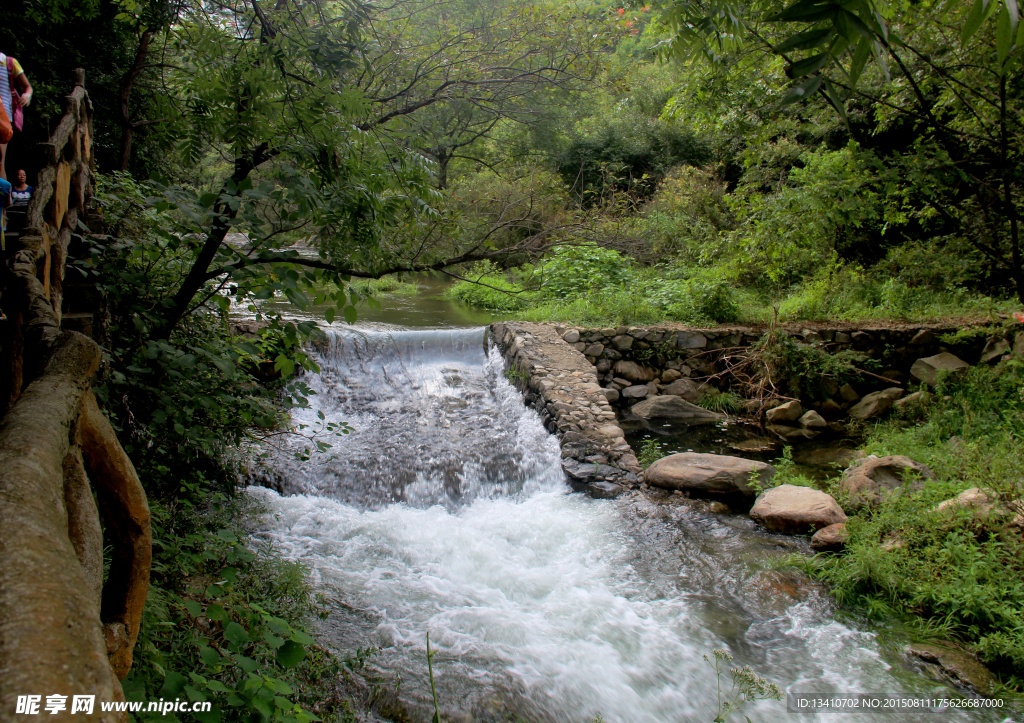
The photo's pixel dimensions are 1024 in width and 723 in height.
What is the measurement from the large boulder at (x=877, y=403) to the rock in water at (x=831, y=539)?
11.6ft

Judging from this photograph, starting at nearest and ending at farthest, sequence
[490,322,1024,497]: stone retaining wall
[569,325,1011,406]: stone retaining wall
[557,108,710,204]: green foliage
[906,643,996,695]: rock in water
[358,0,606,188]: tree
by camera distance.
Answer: [906,643,996,695]: rock in water < [358,0,606,188]: tree < [490,322,1024,497]: stone retaining wall < [569,325,1011,406]: stone retaining wall < [557,108,710,204]: green foliage

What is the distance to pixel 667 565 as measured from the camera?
4758 millimetres

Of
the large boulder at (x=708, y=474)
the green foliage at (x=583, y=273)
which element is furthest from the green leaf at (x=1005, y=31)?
the green foliage at (x=583, y=273)

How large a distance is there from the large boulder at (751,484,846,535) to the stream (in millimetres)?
141

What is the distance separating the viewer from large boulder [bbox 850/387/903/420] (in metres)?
7.59

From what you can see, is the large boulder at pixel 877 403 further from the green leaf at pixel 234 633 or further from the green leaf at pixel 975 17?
the green leaf at pixel 234 633

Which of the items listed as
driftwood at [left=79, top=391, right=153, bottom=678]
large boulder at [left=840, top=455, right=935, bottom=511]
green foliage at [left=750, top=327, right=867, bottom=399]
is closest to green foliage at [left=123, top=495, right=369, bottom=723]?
driftwood at [left=79, top=391, right=153, bottom=678]

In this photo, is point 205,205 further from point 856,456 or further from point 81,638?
point 856,456

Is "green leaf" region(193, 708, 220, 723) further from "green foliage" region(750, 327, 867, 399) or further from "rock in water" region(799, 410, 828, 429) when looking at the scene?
"green foliage" region(750, 327, 867, 399)

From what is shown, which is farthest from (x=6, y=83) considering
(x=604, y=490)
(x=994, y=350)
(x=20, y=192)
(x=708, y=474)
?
(x=994, y=350)

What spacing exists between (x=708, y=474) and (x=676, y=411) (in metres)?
2.46

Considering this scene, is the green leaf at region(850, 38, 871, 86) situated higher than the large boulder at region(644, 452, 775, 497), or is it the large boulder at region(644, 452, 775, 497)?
the green leaf at region(850, 38, 871, 86)

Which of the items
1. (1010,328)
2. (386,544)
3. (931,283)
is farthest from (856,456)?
(386,544)

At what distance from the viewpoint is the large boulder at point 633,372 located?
904cm
